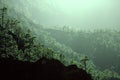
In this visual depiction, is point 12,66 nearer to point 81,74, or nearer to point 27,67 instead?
point 27,67

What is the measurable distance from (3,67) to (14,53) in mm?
62784

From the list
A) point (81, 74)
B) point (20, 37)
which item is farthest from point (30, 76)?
point (20, 37)

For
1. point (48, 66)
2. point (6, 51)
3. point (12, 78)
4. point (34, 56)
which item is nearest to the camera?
point (12, 78)

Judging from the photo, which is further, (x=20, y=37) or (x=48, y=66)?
(x=20, y=37)

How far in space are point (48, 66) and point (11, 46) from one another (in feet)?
225

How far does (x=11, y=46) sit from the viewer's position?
5103 inches

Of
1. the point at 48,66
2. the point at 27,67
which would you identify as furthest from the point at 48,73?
the point at 27,67

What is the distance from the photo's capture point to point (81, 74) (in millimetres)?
64312

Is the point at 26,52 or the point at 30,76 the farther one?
the point at 26,52

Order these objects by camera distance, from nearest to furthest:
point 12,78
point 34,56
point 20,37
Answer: point 12,78 → point 34,56 → point 20,37

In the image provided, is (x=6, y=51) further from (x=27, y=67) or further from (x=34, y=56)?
(x=27, y=67)

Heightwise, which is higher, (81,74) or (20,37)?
(20,37)

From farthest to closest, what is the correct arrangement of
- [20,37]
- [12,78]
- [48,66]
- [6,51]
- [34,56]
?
[20,37]
[34,56]
[6,51]
[48,66]
[12,78]

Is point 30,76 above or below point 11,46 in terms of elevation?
below
